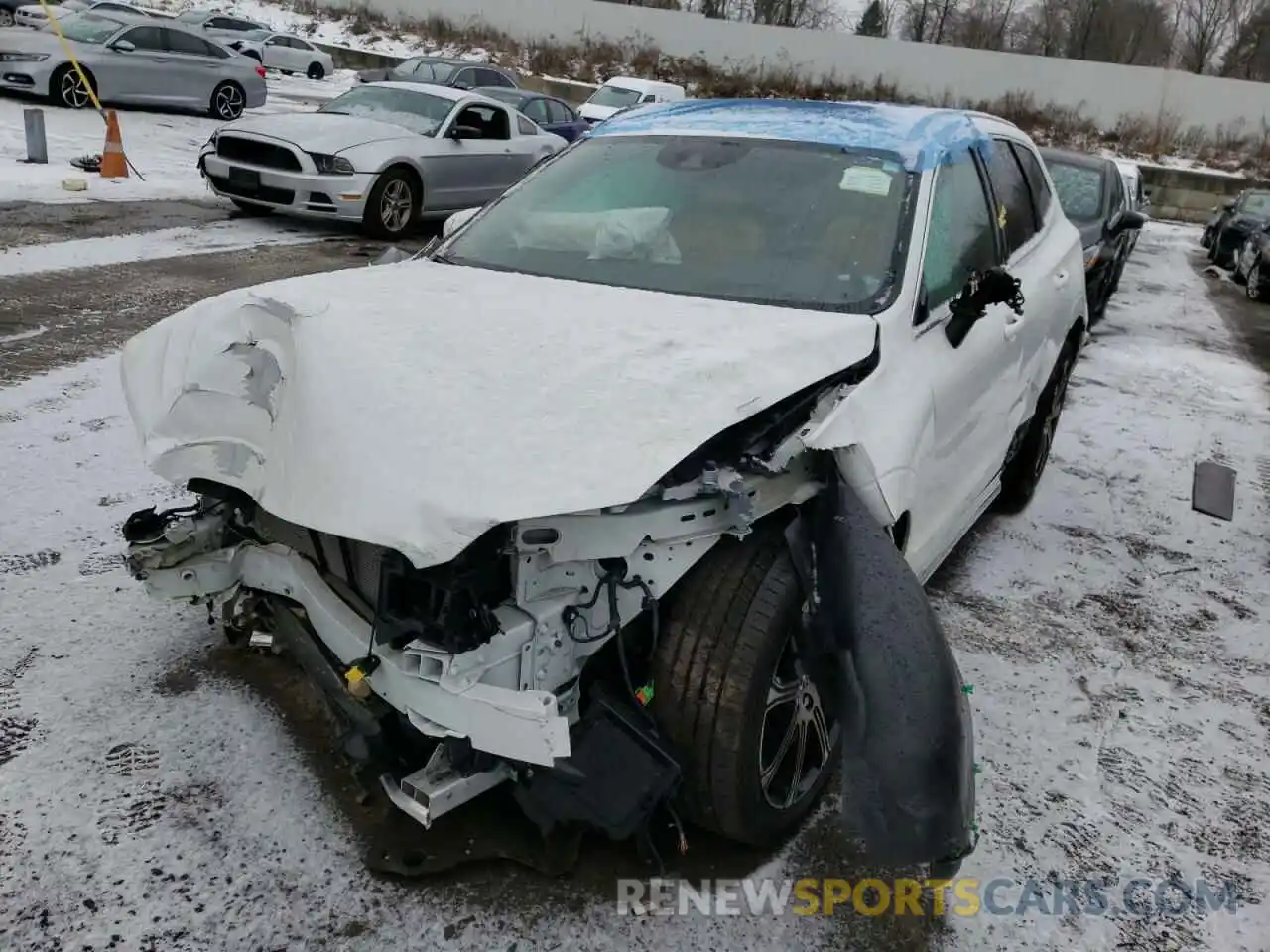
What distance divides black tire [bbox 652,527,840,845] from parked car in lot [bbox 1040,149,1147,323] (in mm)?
7863

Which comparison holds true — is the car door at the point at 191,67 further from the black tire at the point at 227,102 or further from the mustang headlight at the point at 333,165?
the mustang headlight at the point at 333,165

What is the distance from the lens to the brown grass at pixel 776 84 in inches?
1411

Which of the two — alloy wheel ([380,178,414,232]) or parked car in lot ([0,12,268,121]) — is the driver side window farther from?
parked car in lot ([0,12,268,121])

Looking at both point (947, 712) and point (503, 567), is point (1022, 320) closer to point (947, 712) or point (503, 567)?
point (947, 712)

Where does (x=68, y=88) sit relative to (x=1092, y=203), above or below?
above

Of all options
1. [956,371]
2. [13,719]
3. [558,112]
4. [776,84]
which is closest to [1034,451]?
[956,371]

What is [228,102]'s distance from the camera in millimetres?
18672

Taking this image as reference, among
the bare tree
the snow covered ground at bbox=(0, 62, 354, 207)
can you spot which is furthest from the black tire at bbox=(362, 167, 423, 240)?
the bare tree

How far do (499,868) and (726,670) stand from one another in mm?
771

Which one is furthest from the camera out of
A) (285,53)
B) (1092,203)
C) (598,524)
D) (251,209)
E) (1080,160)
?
(285,53)

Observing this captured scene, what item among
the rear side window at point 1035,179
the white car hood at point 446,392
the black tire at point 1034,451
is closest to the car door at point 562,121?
the rear side window at point 1035,179

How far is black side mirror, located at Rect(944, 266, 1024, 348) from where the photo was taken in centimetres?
328

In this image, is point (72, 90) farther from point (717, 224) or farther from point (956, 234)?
point (956, 234)

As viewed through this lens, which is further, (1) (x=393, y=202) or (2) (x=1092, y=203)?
(1) (x=393, y=202)
